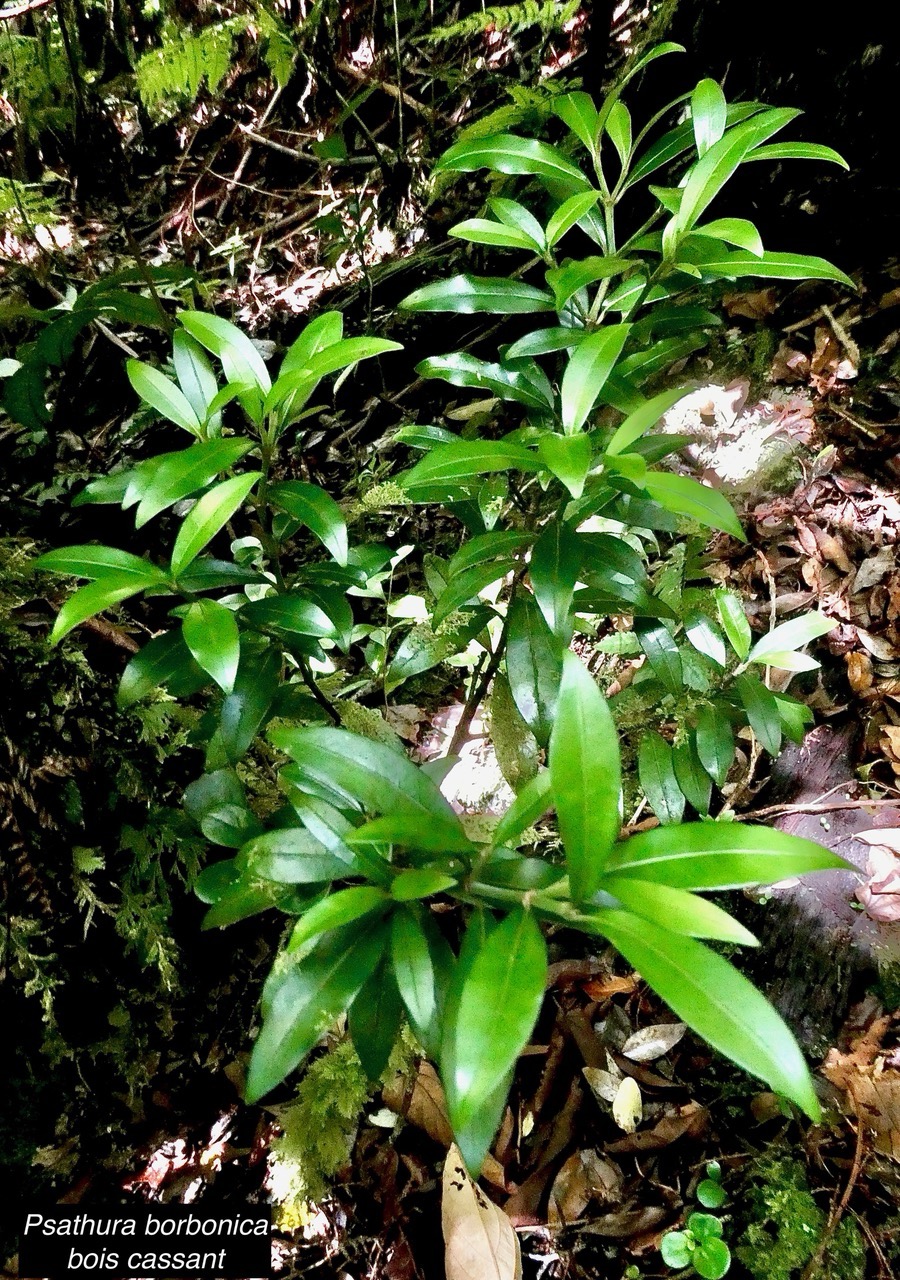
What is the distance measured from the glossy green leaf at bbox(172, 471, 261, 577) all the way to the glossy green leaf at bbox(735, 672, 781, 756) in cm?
104

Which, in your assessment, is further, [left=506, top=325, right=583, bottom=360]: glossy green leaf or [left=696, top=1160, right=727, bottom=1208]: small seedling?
[left=696, top=1160, right=727, bottom=1208]: small seedling

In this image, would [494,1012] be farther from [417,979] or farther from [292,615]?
[292,615]

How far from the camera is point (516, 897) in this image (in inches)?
31.6

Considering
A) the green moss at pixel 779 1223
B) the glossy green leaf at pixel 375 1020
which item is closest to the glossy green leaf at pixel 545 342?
the glossy green leaf at pixel 375 1020

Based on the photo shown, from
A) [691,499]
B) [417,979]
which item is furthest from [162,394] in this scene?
[417,979]

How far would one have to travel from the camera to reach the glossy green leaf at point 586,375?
1.00 metres

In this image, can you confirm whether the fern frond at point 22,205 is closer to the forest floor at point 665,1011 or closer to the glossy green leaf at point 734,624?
the forest floor at point 665,1011

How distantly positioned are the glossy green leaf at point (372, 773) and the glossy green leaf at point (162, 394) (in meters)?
0.59

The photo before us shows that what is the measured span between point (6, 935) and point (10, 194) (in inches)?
86.8

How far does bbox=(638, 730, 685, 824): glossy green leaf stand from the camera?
4.67ft

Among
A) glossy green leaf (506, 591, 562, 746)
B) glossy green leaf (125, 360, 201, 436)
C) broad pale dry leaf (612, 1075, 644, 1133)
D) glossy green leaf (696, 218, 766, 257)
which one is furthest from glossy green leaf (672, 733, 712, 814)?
glossy green leaf (125, 360, 201, 436)

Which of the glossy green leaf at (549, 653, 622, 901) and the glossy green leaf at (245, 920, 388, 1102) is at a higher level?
the glossy green leaf at (549, 653, 622, 901)

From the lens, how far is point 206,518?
3.19ft

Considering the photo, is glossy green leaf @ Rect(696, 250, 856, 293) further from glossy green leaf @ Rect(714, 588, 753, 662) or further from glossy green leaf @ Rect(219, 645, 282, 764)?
glossy green leaf @ Rect(219, 645, 282, 764)
